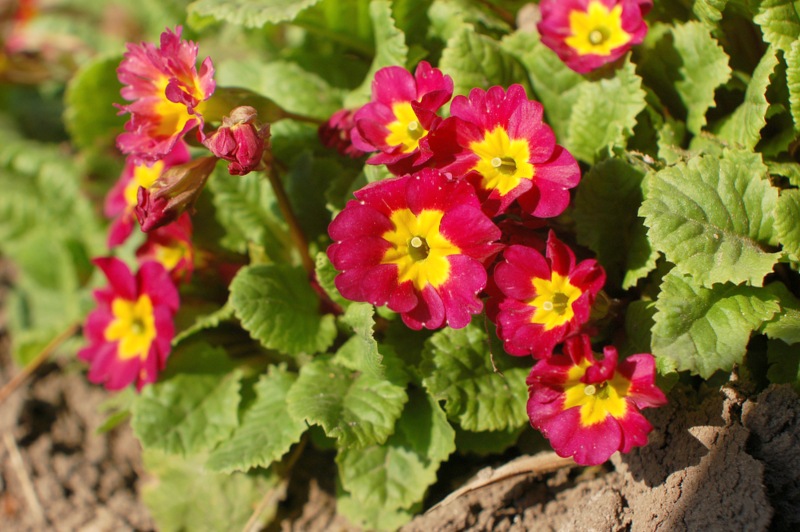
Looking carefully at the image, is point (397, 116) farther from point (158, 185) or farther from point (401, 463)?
point (401, 463)

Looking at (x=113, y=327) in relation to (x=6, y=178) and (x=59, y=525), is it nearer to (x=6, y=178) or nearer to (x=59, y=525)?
(x=59, y=525)

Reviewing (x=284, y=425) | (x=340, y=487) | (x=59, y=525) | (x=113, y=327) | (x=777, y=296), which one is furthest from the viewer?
(x=59, y=525)

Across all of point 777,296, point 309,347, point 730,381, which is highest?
point 777,296

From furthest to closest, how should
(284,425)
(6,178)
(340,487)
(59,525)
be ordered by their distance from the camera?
(6,178), (59,525), (340,487), (284,425)

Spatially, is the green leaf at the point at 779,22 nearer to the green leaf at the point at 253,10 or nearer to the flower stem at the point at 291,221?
the green leaf at the point at 253,10

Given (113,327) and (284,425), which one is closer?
(284,425)

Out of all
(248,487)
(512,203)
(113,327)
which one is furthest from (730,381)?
(113,327)

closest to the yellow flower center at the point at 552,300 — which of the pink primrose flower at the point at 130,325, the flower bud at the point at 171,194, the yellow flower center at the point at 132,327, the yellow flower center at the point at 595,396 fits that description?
the yellow flower center at the point at 595,396
